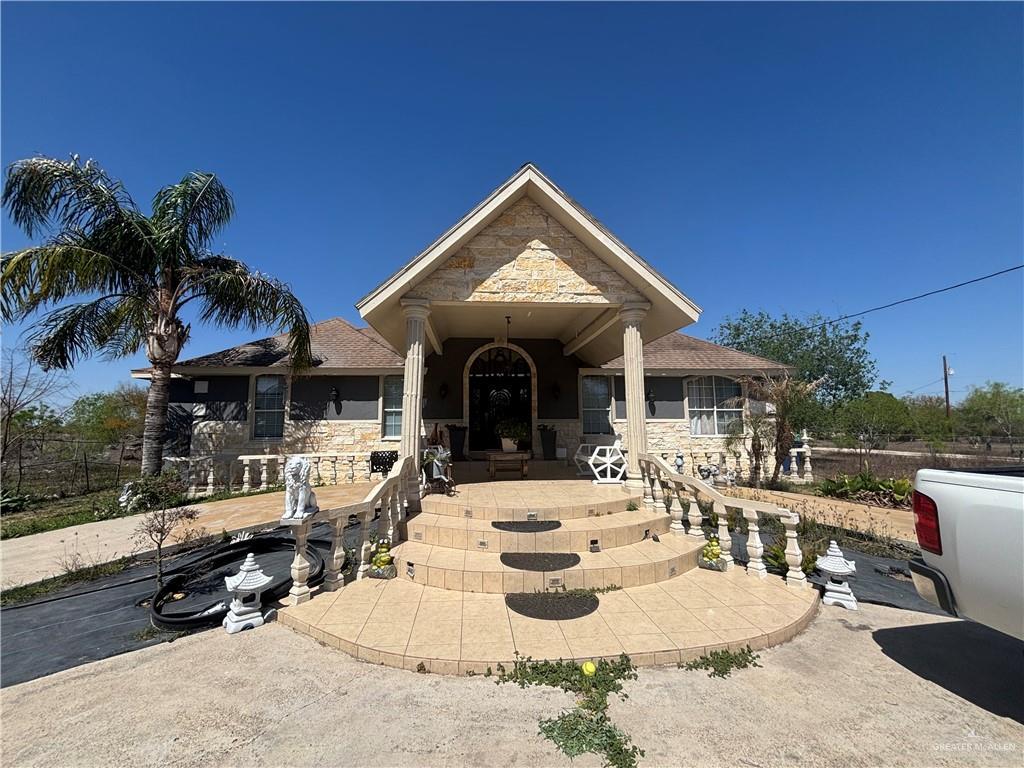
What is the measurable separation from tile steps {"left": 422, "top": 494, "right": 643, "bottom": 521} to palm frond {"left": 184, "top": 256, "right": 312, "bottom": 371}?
744cm

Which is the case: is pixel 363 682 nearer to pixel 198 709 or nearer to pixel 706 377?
pixel 198 709

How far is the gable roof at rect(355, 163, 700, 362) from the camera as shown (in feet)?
20.7

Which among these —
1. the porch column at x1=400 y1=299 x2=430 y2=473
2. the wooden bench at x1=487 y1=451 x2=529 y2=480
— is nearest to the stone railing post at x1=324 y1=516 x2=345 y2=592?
the porch column at x1=400 y1=299 x2=430 y2=473

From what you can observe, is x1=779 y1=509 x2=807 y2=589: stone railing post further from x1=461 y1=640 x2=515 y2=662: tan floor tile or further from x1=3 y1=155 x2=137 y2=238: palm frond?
x1=3 y1=155 x2=137 y2=238: palm frond

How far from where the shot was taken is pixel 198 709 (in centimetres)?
265

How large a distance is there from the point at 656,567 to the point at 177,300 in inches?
505

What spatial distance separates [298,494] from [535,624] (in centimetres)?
295

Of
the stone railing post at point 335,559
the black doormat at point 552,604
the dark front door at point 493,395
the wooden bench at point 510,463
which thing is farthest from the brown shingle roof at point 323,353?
the black doormat at point 552,604

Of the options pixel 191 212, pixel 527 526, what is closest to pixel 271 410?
pixel 191 212

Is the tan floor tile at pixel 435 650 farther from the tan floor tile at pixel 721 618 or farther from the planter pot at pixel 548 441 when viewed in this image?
the planter pot at pixel 548 441

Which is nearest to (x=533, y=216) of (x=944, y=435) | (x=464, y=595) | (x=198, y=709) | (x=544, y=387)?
(x=544, y=387)

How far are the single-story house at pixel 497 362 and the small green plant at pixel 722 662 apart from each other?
12.0 ft

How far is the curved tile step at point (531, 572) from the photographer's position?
4.36 meters

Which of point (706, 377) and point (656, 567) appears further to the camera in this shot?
point (706, 377)
